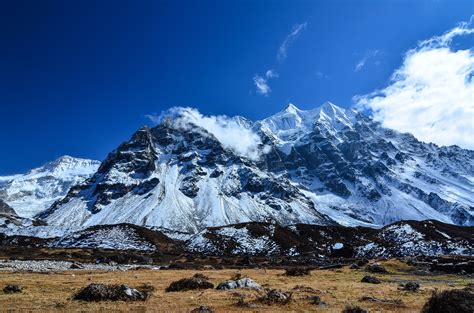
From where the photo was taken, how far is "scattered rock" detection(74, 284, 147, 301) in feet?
98.9

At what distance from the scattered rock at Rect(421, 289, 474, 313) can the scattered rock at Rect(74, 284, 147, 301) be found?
2001 cm

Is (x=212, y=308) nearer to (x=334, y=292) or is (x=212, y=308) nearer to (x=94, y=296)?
(x=94, y=296)

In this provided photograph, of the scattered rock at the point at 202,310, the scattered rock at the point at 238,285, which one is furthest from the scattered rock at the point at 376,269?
the scattered rock at the point at 202,310

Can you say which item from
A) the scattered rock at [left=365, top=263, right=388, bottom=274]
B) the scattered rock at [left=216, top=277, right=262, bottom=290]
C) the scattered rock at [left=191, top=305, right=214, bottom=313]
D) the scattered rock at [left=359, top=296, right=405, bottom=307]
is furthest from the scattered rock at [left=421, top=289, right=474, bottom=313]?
the scattered rock at [left=365, top=263, right=388, bottom=274]

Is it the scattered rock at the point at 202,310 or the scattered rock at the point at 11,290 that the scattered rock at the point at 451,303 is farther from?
the scattered rock at the point at 11,290

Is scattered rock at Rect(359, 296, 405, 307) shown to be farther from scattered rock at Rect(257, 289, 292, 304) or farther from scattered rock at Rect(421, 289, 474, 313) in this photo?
scattered rock at Rect(421, 289, 474, 313)

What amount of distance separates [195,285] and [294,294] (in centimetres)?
978

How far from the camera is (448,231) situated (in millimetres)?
196500

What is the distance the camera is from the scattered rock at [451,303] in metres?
22.2

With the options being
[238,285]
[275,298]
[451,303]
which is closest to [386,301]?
[275,298]

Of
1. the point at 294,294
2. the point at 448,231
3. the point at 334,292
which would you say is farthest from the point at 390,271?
the point at 448,231

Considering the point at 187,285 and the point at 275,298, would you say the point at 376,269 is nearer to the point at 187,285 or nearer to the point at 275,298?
the point at 187,285

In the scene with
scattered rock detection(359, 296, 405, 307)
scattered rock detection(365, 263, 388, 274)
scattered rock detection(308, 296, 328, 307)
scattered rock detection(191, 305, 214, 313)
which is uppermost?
scattered rock detection(365, 263, 388, 274)

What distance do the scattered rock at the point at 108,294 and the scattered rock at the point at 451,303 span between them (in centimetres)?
2001
